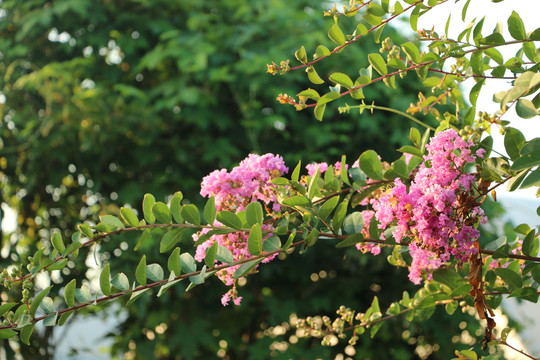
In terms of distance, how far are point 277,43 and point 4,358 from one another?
1936 millimetres

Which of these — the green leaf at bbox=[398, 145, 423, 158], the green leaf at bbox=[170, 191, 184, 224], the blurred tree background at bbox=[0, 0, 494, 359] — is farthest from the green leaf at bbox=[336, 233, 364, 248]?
the blurred tree background at bbox=[0, 0, 494, 359]

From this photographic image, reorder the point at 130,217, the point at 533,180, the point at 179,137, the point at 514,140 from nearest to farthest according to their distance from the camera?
the point at 533,180, the point at 514,140, the point at 130,217, the point at 179,137

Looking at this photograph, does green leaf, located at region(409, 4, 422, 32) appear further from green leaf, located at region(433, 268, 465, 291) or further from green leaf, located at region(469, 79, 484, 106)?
green leaf, located at region(433, 268, 465, 291)

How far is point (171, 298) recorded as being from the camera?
286cm

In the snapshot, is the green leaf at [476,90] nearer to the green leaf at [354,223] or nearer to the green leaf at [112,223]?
the green leaf at [354,223]

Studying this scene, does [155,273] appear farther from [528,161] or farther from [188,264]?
[528,161]

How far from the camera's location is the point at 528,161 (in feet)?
2.36

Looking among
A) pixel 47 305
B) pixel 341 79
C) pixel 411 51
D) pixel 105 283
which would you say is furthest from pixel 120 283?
pixel 411 51

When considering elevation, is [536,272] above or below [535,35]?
below

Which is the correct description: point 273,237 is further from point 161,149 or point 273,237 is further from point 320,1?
point 320,1

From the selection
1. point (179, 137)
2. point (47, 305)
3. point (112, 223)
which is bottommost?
point (179, 137)

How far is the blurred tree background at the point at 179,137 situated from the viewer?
2699mm

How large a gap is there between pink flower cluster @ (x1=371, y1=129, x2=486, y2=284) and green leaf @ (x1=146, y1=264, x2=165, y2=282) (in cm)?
35

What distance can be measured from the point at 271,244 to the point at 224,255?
72 mm
